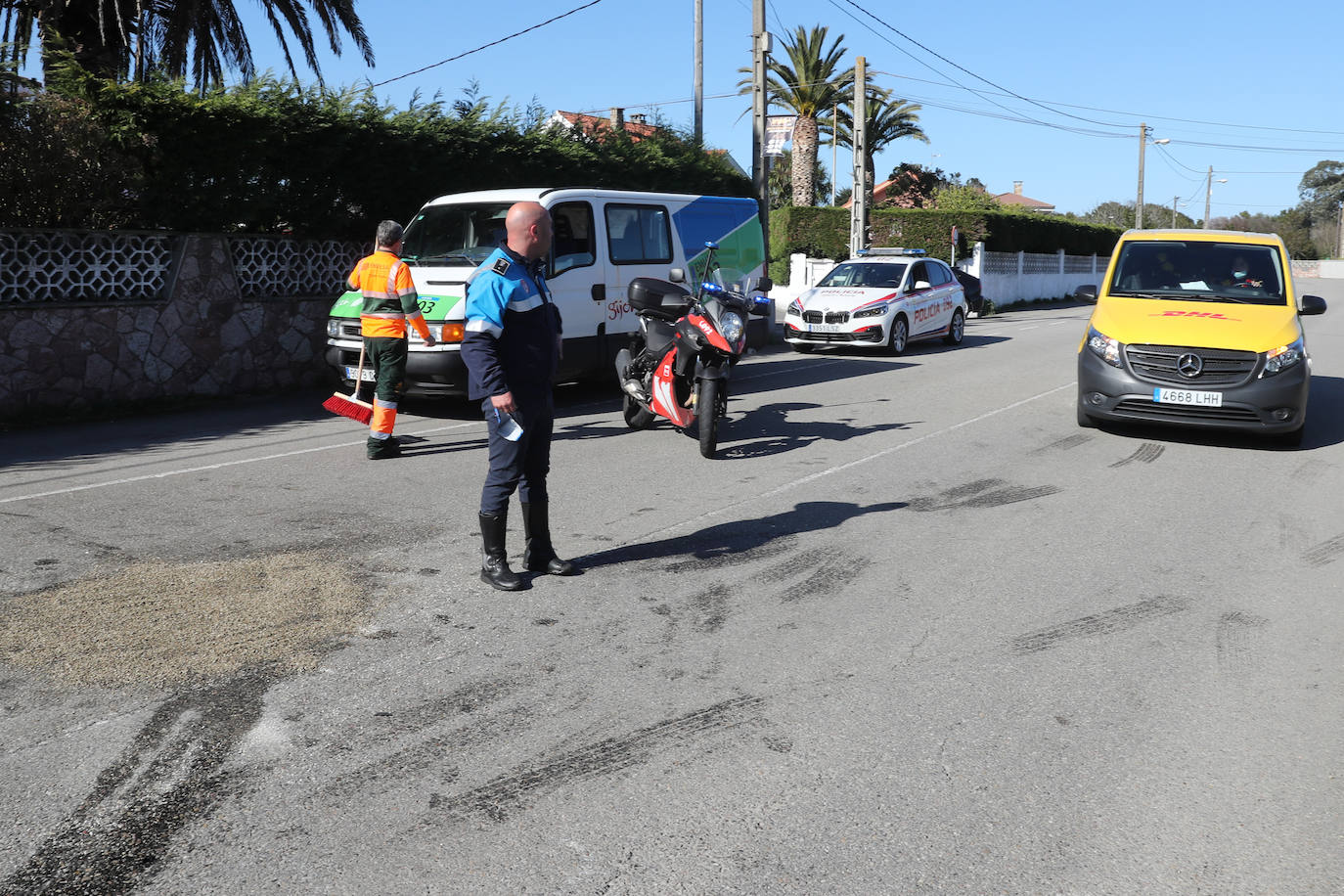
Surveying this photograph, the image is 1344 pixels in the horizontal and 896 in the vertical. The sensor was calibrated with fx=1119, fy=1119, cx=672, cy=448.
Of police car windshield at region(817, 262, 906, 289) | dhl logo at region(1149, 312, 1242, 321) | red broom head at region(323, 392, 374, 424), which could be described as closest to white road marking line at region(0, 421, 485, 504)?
red broom head at region(323, 392, 374, 424)

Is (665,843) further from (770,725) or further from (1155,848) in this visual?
(1155,848)

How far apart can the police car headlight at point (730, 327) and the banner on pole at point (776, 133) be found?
13618 mm

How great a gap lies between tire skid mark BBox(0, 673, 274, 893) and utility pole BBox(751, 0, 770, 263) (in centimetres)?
1848

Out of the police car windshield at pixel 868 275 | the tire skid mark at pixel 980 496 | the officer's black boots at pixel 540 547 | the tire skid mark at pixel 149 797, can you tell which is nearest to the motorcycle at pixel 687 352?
the tire skid mark at pixel 980 496

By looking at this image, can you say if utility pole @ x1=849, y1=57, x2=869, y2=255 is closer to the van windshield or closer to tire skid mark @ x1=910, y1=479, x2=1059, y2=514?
the van windshield

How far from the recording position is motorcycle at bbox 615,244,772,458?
9.04 meters

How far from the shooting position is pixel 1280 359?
30.4 feet

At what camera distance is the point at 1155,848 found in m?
3.22

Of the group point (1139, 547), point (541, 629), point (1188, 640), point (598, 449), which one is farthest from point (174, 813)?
point (598, 449)

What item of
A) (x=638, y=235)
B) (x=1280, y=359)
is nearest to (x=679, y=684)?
(x=1280, y=359)

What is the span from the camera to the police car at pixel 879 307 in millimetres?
17844

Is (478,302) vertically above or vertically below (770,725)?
above

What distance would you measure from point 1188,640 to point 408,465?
5.80m

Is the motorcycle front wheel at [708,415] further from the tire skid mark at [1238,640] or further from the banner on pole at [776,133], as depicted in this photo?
the banner on pole at [776,133]
